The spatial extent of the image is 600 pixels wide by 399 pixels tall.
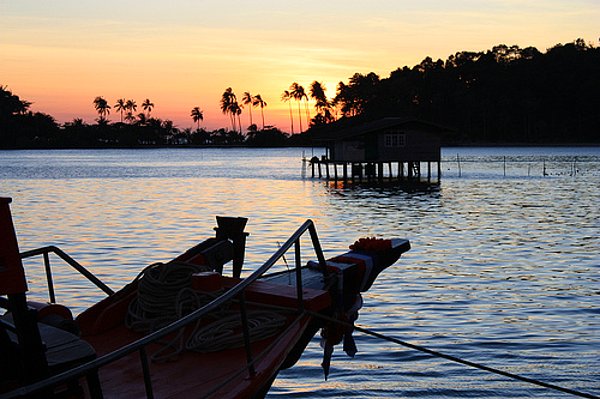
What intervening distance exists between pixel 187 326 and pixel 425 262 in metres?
14.4

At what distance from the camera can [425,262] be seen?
2078 cm

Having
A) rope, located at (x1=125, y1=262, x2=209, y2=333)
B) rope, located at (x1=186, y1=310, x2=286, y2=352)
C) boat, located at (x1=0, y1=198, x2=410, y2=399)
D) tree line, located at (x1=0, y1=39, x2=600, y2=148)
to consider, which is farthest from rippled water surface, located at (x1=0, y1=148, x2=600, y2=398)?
tree line, located at (x1=0, y1=39, x2=600, y2=148)

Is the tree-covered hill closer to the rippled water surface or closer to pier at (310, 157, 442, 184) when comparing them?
pier at (310, 157, 442, 184)

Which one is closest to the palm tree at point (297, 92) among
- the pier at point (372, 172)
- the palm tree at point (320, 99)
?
the palm tree at point (320, 99)

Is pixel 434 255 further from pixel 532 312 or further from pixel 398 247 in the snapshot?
pixel 398 247

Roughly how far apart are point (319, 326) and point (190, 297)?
4.35 feet

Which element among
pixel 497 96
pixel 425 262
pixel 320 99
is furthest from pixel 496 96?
pixel 425 262

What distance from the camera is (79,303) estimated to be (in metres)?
15.1

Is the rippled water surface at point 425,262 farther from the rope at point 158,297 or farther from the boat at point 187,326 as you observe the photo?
the rope at point 158,297

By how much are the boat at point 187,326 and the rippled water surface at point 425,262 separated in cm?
250

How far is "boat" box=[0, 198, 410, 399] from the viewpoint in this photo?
4.55 meters

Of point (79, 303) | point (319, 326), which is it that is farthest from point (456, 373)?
point (79, 303)

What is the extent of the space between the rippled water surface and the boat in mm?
2497

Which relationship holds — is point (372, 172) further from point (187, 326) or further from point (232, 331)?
point (232, 331)
